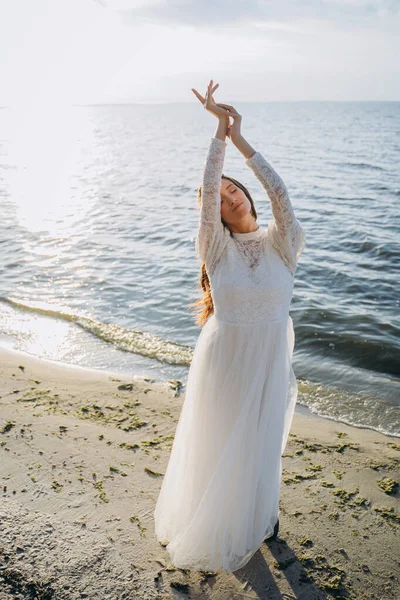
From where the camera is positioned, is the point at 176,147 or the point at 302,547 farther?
the point at 176,147

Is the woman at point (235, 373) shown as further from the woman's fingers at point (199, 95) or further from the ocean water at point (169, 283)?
the ocean water at point (169, 283)

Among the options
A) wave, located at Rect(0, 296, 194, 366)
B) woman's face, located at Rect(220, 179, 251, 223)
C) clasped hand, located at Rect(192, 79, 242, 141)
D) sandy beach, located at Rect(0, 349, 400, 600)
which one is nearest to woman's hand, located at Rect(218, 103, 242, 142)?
clasped hand, located at Rect(192, 79, 242, 141)

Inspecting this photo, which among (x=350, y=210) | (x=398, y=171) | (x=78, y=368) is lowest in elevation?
(x=78, y=368)

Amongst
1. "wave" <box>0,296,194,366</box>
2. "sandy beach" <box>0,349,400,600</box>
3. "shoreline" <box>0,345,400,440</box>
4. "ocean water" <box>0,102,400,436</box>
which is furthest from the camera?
"wave" <box>0,296,194,366</box>

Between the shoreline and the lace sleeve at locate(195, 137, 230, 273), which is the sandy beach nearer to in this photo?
the shoreline

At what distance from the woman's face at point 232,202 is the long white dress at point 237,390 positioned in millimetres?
96

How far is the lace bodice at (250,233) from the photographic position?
342cm

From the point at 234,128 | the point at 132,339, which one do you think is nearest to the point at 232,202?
the point at 234,128

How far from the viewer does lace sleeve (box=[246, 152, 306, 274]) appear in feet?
11.5

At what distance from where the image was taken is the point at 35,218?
746 inches

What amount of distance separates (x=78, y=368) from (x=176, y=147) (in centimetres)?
4504

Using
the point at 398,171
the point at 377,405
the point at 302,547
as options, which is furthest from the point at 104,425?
the point at 398,171

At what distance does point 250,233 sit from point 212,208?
35cm

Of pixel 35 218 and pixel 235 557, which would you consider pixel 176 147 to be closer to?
pixel 35 218
